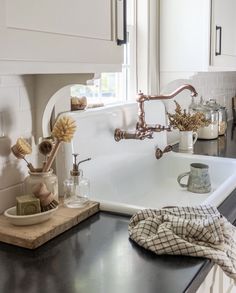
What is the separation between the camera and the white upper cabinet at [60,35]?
0.80m

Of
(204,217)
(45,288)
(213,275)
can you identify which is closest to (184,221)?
(204,217)

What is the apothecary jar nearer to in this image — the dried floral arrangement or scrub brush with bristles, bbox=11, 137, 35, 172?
scrub brush with bristles, bbox=11, 137, 35, 172

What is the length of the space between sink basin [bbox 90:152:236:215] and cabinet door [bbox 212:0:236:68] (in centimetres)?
56

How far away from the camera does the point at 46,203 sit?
112 cm

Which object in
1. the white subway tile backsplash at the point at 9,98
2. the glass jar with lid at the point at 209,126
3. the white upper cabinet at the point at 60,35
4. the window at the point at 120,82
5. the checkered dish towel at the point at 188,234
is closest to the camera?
the white upper cabinet at the point at 60,35

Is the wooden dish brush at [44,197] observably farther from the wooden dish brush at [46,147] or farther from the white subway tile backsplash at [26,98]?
the white subway tile backsplash at [26,98]

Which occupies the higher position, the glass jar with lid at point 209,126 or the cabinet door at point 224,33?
the cabinet door at point 224,33

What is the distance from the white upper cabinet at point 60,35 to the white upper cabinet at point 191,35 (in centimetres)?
99

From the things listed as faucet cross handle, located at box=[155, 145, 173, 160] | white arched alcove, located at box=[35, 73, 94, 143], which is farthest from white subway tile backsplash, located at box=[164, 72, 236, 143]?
white arched alcove, located at box=[35, 73, 94, 143]

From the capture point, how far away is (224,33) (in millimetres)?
2295

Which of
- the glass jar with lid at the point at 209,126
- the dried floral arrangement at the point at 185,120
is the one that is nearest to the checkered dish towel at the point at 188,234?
the dried floral arrangement at the point at 185,120

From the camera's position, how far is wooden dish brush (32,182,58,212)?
3.67ft

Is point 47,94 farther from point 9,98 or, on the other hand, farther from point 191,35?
point 191,35

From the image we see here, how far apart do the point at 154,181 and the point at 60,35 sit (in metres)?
1.20
